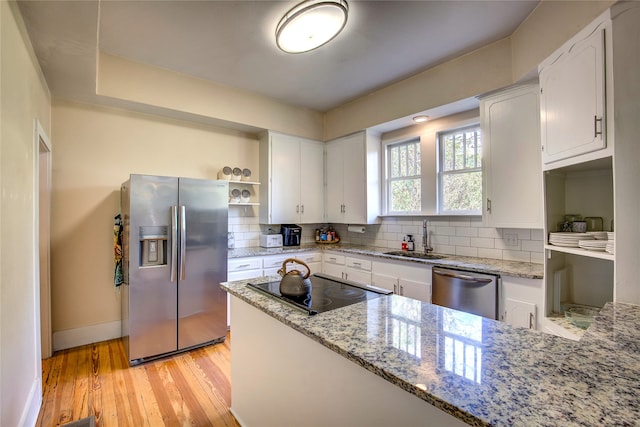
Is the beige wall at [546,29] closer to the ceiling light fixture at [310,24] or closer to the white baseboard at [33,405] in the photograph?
the ceiling light fixture at [310,24]

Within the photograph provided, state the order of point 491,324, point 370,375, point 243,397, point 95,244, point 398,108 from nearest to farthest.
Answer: point 370,375 → point 491,324 → point 243,397 → point 95,244 → point 398,108

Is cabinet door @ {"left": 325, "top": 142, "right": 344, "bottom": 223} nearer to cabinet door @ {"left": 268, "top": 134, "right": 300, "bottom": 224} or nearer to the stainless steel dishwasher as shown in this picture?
cabinet door @ {"left": 268, "top": 134, "right": 300, "bottom": 224}

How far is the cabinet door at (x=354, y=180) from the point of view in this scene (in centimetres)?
402

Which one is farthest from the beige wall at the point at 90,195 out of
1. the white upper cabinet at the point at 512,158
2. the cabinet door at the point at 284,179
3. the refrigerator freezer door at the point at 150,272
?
the white upper cabinet at the point at 512,158

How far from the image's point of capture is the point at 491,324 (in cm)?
121

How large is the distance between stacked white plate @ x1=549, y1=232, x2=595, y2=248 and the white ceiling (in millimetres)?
1667

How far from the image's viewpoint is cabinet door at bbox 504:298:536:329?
2285 mm

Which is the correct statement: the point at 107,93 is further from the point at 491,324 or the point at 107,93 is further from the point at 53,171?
the point at 491,324

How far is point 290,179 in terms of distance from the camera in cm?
419

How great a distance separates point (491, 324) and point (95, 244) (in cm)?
357

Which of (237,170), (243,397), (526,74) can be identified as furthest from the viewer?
(237,170)

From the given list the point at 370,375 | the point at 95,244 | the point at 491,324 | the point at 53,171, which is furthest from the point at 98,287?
the point at 491,324

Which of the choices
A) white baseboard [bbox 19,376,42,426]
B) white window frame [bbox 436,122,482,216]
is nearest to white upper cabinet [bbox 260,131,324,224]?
white window frame [bbox 436,122,482,216]

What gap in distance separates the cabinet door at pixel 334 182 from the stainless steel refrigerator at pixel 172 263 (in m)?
1.74
